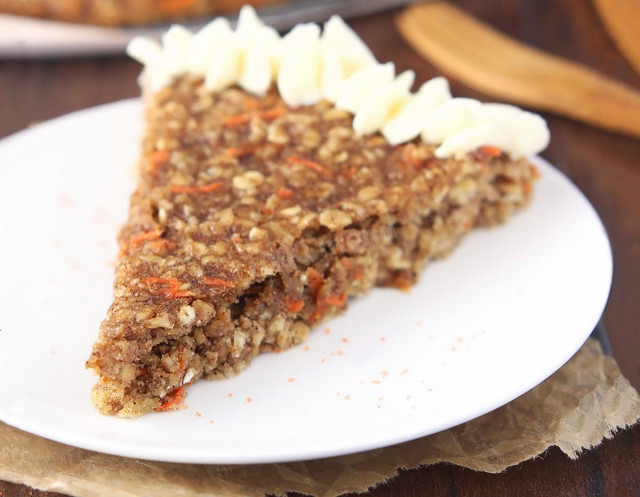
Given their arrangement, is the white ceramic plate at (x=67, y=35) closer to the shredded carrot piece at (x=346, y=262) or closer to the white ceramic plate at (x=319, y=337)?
the white ceramic plate at (x=319, y=337)

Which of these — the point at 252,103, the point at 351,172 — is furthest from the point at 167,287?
the point at 252,103

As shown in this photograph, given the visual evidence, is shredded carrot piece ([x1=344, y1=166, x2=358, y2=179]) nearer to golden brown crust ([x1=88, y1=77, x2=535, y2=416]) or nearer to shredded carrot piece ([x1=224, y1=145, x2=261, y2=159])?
golden brown crust ([x1=88, y1=77, x2=535, y2=416])

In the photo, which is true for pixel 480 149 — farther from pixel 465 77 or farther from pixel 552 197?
pixel 465 77

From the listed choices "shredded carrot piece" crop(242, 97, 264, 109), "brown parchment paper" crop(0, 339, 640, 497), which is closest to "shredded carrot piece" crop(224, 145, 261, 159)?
"shredded carrot piece" crop(242, 97, 264, 109)

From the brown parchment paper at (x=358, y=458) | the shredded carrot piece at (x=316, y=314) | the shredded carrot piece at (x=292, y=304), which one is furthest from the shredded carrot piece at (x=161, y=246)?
the brown parchment paper at (x=358, y=458)

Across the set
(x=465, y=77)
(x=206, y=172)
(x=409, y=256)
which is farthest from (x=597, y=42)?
(x=206, y=172)
